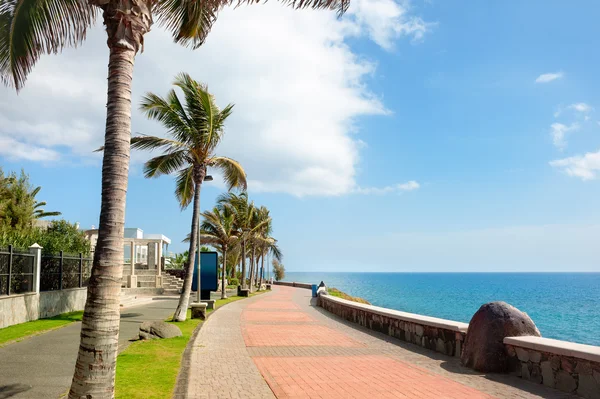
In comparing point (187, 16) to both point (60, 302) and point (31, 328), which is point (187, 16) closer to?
point (31, 328)

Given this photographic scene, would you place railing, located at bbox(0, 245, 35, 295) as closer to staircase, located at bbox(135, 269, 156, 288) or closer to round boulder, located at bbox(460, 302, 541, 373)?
round boulder, located at bbox(460, 302, 541, 373)

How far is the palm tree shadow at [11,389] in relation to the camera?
674 centimetres

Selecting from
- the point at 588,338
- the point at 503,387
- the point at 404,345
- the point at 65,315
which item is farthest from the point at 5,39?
the point at 588,338

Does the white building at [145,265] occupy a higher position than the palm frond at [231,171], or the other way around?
the palm frond at [231,171]

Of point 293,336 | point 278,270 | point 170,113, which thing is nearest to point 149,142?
point 170,113

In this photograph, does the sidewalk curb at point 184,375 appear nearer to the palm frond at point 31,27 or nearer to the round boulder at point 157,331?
the round boulder at point 157,331

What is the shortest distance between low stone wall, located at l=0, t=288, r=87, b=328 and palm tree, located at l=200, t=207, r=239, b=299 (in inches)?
Result: 503

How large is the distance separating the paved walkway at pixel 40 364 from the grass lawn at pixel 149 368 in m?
0.81

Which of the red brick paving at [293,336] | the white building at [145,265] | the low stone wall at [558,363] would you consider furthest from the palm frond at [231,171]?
the white building at [145,265]

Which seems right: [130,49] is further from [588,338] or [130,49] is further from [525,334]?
[588,338]

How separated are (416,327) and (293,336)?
3.64 m

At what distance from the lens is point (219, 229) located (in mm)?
33406

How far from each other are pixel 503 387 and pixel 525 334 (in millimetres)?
1285

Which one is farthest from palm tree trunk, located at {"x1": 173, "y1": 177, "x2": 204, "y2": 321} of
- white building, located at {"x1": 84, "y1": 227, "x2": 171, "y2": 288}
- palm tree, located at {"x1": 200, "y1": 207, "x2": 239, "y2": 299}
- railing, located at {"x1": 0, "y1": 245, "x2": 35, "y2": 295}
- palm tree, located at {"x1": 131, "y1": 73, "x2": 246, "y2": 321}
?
white building, located at {"x1": 84, "y1": 227, "x2": 171, "y2": 288}
